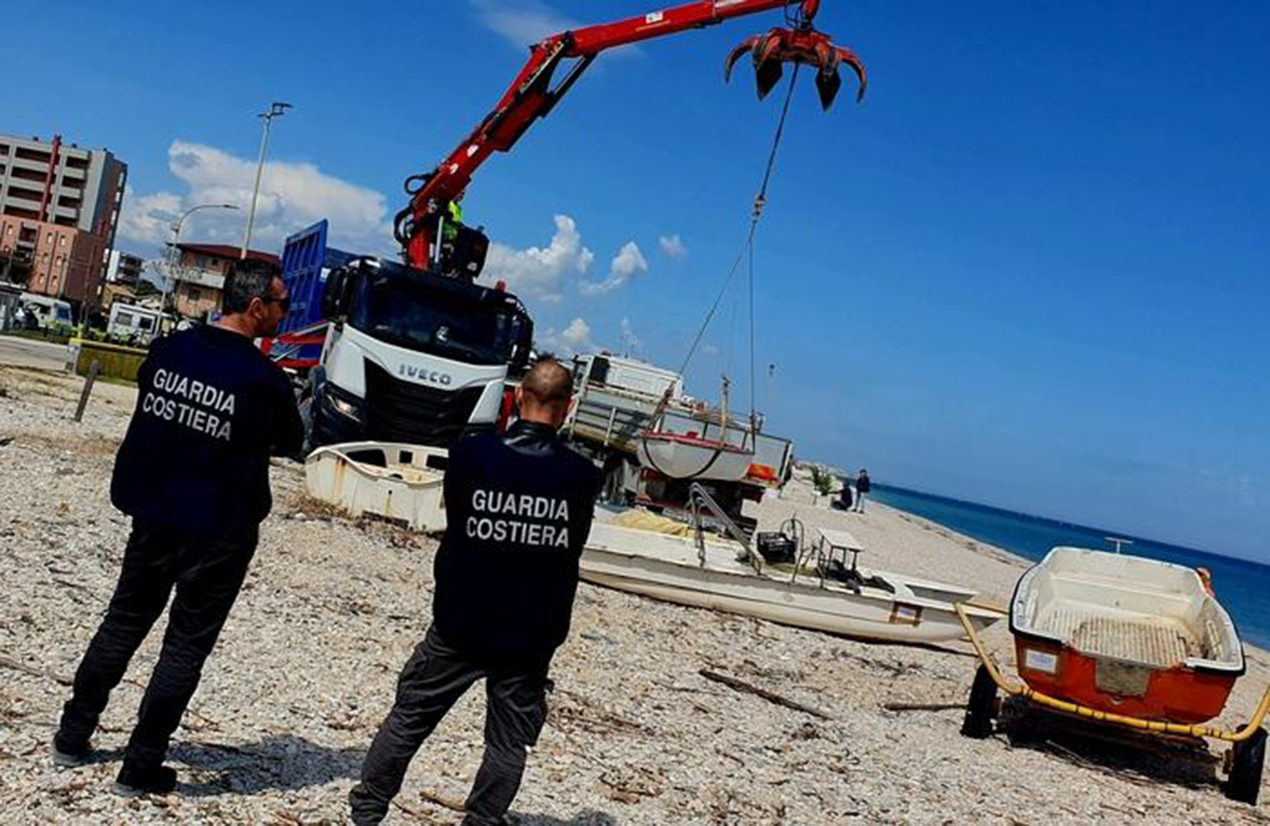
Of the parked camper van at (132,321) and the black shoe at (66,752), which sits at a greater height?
the parked camper van at (132,321)

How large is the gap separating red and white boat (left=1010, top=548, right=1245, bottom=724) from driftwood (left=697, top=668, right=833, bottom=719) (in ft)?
6.00

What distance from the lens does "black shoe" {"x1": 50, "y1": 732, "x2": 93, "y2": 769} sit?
4055 millimetres

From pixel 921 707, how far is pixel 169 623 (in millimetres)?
7206

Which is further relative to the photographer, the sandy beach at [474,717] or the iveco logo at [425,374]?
the iveco logo at [425,374]

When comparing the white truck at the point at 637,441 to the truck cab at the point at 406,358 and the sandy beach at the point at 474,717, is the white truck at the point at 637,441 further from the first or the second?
the sandy beach at the point at 474,717

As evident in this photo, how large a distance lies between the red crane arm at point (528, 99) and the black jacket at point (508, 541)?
38.4 feet

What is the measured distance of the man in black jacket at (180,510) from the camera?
12.8 ft

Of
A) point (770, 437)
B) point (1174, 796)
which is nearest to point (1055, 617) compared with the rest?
point (1174, 796)

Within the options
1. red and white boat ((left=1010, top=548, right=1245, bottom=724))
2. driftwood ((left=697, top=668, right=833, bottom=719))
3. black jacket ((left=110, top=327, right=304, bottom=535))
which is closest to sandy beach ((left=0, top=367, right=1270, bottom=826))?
driftwood ((left=697, top=668, right=833, bottom=719))

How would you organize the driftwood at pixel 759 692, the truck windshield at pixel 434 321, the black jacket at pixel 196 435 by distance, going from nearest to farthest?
the black jacket at pixel 196 435 → the driftwood at pixel 759 692 → the truck windshield at pixel 434 321

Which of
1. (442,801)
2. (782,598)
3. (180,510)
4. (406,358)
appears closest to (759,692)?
(782,598)

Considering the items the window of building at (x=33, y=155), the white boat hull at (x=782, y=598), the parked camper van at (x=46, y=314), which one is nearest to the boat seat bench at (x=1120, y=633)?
the white boat hull at (x=782, y=598)

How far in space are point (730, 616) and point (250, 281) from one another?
8.42 metres

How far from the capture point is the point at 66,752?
4.06 meters
